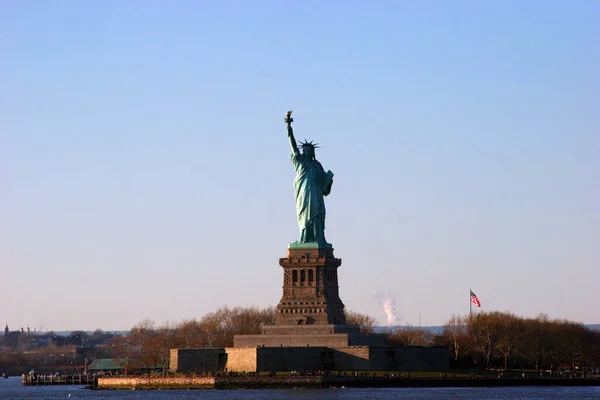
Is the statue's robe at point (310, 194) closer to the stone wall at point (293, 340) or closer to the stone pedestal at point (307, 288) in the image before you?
the stone pedestal at point (307, 288)

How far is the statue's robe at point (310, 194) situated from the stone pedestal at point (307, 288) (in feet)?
5.15

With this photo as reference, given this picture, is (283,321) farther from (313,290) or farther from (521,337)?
(521,337)

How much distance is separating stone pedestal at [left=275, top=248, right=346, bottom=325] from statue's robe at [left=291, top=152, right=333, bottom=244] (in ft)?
5.15

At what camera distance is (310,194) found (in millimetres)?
118125

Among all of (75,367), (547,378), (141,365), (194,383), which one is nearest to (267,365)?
(194,383)

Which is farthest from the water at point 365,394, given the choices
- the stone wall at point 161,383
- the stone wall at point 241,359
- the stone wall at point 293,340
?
the stone wall at point 293,340

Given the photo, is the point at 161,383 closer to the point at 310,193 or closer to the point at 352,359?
the point at 352,359

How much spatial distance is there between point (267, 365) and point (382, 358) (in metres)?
8.50

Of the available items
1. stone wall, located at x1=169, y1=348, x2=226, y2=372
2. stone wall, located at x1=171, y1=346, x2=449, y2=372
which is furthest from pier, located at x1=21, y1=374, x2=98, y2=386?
stone wall, located at x1=171, y1=346, x2=449, y2=372

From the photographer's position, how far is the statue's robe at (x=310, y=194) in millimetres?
118125

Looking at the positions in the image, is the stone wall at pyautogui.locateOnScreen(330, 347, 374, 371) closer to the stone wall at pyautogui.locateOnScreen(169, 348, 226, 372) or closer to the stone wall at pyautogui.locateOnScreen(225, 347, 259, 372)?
the stone wall at pyautogui.locateOnScreen(225, 347, 259, 372)

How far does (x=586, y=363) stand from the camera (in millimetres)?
137625

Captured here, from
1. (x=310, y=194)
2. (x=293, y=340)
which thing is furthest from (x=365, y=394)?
(x=310, y=194)

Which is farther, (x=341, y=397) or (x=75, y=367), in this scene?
(x=75, y=367)
